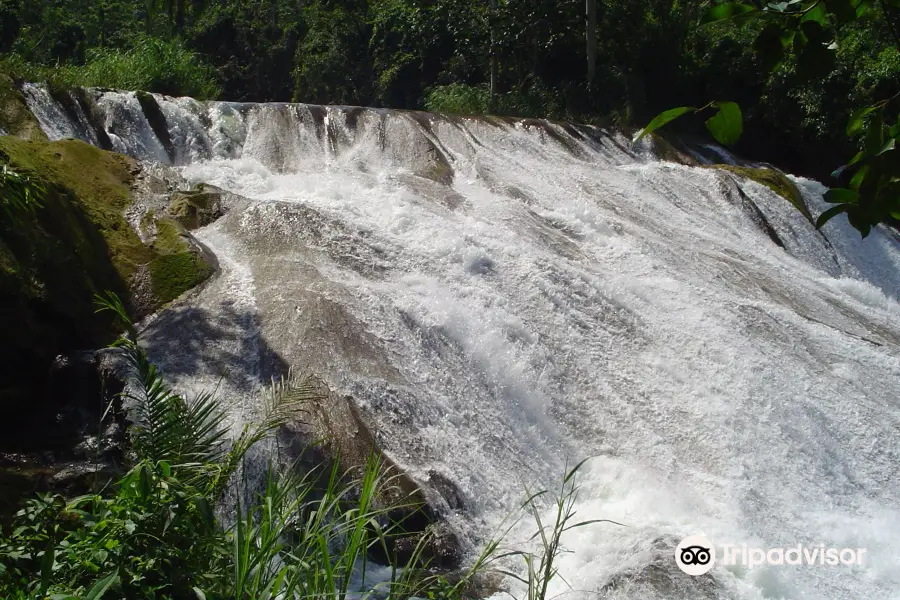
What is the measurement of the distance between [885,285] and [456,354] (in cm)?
1008

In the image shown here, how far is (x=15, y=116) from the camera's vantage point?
34.9 feet

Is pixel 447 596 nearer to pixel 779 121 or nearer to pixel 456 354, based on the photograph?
pixel 456 354

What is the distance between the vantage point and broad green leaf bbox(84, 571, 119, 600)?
2.61m

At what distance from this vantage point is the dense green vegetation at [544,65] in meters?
19.3

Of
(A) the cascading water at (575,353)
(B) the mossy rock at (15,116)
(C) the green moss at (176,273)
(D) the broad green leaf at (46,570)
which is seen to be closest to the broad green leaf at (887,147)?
(D) the broad green leaf at (46,570)

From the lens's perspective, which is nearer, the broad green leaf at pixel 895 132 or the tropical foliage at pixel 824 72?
the tropical foliage at pixel 824 72

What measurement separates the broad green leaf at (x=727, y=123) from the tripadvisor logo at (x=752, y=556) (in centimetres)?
411

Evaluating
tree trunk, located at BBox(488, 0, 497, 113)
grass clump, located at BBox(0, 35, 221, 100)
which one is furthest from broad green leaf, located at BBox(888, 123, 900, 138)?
tree trunk, located at BBox(488, 0, 497, 113)

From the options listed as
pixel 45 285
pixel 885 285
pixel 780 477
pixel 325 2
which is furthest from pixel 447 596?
pixel 325 2

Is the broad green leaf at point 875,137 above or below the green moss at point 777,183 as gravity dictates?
above

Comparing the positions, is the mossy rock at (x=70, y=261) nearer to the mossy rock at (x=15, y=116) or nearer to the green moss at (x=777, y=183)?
the mossy rock at (x=15, y=116)

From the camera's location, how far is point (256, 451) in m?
5.96

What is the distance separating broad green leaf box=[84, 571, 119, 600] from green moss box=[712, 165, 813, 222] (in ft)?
46.0

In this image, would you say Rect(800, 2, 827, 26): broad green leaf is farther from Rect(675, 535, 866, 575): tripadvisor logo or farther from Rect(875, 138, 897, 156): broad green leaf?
Rect(675, 535, 866, 575): tripadvisor logo
